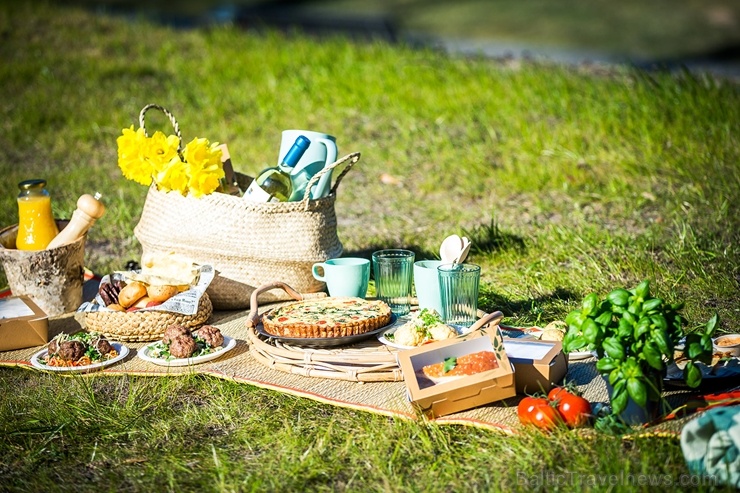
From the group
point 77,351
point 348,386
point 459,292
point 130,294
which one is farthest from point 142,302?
point 459,292

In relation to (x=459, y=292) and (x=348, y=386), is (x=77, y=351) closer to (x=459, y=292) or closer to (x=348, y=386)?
(x=348, y=386)

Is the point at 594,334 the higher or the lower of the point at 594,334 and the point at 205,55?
the lower

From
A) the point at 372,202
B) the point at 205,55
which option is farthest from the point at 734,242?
the point at 205,55

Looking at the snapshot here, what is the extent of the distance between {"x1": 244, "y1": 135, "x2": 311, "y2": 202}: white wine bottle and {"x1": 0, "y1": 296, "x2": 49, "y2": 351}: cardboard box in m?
1.01

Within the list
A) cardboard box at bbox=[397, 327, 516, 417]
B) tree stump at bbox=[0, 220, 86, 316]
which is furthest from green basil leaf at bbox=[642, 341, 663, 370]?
tree stump at bbox=[0, 220, 86, 316]

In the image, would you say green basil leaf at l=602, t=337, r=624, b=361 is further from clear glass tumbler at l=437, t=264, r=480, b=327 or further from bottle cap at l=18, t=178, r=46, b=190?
bottle cap at l=18, t=178, r=46, b=190

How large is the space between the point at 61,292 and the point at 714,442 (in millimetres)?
2803

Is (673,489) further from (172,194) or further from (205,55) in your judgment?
(205,55)

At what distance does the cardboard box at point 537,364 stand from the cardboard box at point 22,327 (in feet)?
6.31

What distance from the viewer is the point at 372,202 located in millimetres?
5816

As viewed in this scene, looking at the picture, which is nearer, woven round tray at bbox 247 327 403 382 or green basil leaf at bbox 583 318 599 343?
green basil leaf at bbox 583 318 599 343

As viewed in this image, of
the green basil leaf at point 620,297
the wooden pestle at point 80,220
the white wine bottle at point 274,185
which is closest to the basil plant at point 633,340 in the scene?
the green basil leaf at point 620,297

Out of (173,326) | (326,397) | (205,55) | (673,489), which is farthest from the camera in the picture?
(205,55)

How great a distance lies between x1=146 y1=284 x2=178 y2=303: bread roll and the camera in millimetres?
3604
